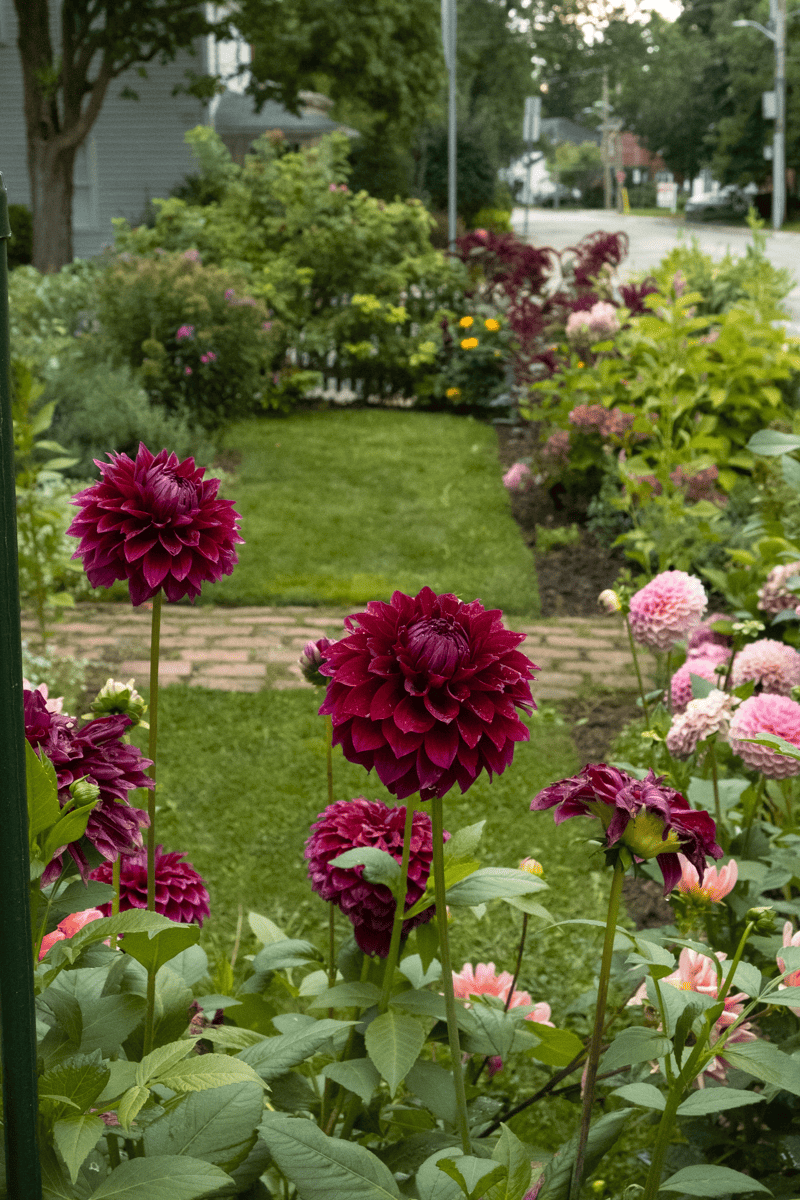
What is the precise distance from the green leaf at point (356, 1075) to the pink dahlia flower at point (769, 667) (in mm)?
1170

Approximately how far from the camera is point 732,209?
147 ft

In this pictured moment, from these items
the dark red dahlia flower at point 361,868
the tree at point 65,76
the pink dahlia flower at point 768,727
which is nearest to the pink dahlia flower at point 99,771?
the dark red dahlia flower at point 361,868

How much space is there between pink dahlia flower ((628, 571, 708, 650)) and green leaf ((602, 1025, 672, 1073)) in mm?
1211

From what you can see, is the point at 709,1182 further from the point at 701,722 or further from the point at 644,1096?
the point at 701,722

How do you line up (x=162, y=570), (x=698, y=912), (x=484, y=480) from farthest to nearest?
(x=484, y=480) → (x=698, y=912) → (x=162, y=570)

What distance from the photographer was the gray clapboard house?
16625mm

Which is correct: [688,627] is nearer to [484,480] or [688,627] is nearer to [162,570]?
[162,570]

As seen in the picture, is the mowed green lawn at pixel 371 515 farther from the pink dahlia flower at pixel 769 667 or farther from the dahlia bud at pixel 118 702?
the dahlia bud at pixel 118 702

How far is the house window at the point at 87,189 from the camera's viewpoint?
16.9 metres

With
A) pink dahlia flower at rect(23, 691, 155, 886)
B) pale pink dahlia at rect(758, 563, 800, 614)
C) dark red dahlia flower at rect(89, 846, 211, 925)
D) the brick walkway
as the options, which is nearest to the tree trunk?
the brick walkway

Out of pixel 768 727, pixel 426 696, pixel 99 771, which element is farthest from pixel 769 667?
pixel 99 771

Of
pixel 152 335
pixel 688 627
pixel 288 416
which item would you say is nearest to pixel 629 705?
pixel 688 627

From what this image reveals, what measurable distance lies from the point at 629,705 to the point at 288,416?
6.14 meters

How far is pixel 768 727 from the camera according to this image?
163 centimetres
